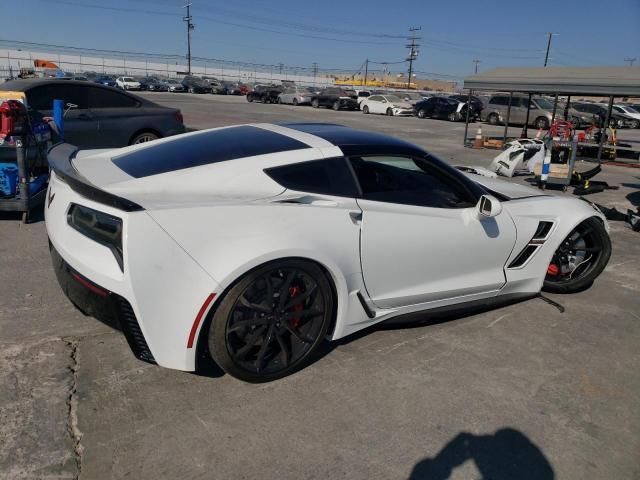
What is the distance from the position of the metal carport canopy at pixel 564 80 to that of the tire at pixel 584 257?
8.57 m

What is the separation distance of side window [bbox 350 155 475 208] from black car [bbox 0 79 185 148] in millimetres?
6084

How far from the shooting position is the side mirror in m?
3.36

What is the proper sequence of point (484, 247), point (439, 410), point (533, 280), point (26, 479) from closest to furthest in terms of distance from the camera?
point (26, 479)
point (439, 410)
point (484, 247)
point (533, 280)


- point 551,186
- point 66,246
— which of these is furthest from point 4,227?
point 551,186

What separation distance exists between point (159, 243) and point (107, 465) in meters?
1.01

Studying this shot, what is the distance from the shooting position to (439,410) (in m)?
2.76

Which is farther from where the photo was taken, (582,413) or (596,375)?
(596,375)

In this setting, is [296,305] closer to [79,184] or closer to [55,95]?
[79,184]

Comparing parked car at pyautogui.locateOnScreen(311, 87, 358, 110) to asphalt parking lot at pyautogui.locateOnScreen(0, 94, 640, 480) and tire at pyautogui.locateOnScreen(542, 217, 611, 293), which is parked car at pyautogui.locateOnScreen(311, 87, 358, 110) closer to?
tire at pyautogui.locateOnScreen(542, 217, 611, 293)

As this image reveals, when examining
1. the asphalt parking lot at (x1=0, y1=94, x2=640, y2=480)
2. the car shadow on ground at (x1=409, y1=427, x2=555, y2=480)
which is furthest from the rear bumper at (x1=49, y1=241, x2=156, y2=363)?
the car shadow on ground at (x1=409, y1=427, x2=555, y2=480)

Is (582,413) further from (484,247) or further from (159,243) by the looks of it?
(159,243)

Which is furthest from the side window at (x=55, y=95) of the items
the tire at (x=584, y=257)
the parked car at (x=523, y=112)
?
the parked car at (x=523, y=112)

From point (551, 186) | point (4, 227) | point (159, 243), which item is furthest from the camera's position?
point (551, 186)

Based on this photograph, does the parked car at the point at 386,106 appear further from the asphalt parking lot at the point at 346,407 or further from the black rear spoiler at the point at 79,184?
the black rear spoiler at the point at 79,184
